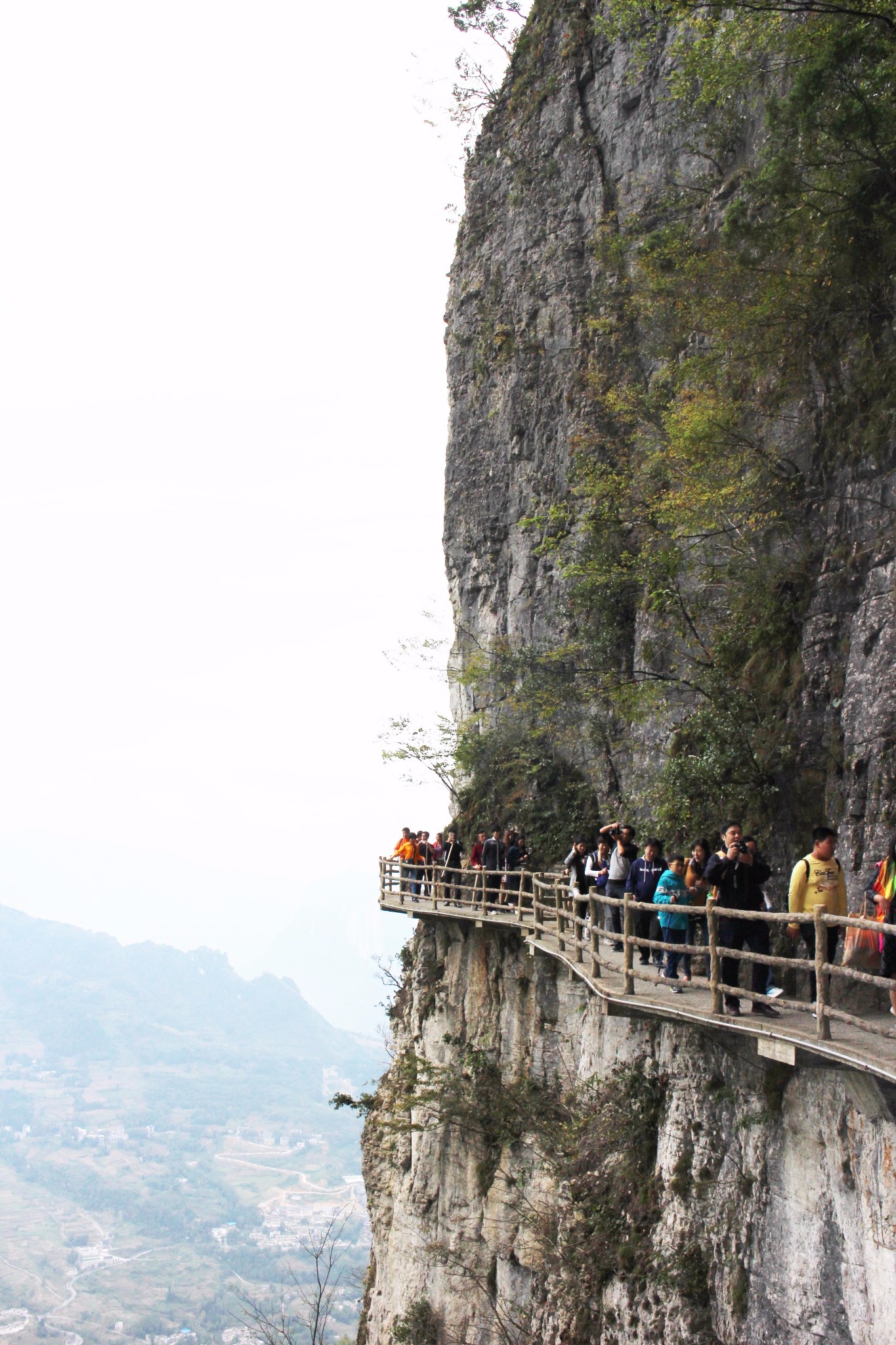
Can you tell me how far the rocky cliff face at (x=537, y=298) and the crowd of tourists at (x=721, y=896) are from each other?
4.98 m

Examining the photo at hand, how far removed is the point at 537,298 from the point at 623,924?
70.6 feet

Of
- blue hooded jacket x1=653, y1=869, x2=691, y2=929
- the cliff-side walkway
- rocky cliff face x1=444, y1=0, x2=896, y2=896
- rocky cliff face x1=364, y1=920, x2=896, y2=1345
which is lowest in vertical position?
rocky cliff face x1=364, y1=920, x2=896, y2=1345

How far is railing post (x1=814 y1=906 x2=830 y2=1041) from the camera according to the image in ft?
25.4

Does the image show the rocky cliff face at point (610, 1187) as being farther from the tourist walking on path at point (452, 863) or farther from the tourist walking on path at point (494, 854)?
the tourist walking on path at point (494, 854)

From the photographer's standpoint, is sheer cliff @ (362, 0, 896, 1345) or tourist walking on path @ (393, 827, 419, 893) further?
tourist walking on path @ (393, 827, 419, 893)

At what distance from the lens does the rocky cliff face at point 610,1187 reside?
8.92 meters

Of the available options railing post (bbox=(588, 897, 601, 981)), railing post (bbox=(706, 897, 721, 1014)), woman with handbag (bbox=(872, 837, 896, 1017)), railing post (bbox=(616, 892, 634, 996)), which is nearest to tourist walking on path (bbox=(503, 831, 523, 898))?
railing post (bbox=(588, 897, 601, 981))

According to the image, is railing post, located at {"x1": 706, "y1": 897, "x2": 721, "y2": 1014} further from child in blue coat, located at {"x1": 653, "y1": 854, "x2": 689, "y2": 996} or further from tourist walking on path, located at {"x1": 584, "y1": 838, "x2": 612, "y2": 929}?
tourist walking on path, located at {"x1": 584, "y1": 838, "x2": 612, "y2": 929}

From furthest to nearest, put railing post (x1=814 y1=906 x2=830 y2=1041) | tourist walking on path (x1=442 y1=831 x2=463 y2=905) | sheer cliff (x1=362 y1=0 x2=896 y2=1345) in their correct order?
1. tourist walking on path (x1=442 y1=831 x2=463 y2=905)
2. sheer cliff (x1=362 y1=0 x2=896 y2=1345)
3. railing post (x1=814 y1=906 x2=830 y2=1041)

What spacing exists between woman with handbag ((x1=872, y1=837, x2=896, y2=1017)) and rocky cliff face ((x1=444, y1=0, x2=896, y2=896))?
1045 centimetres

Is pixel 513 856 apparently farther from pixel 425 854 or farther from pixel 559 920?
pixel 559 920

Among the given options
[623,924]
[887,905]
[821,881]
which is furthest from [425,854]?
[887,905]

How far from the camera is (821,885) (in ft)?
29.8

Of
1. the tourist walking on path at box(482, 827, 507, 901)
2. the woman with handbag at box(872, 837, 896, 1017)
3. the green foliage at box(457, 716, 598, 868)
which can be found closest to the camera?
the woman with handbag at box(872, 837, 896, 1017)
